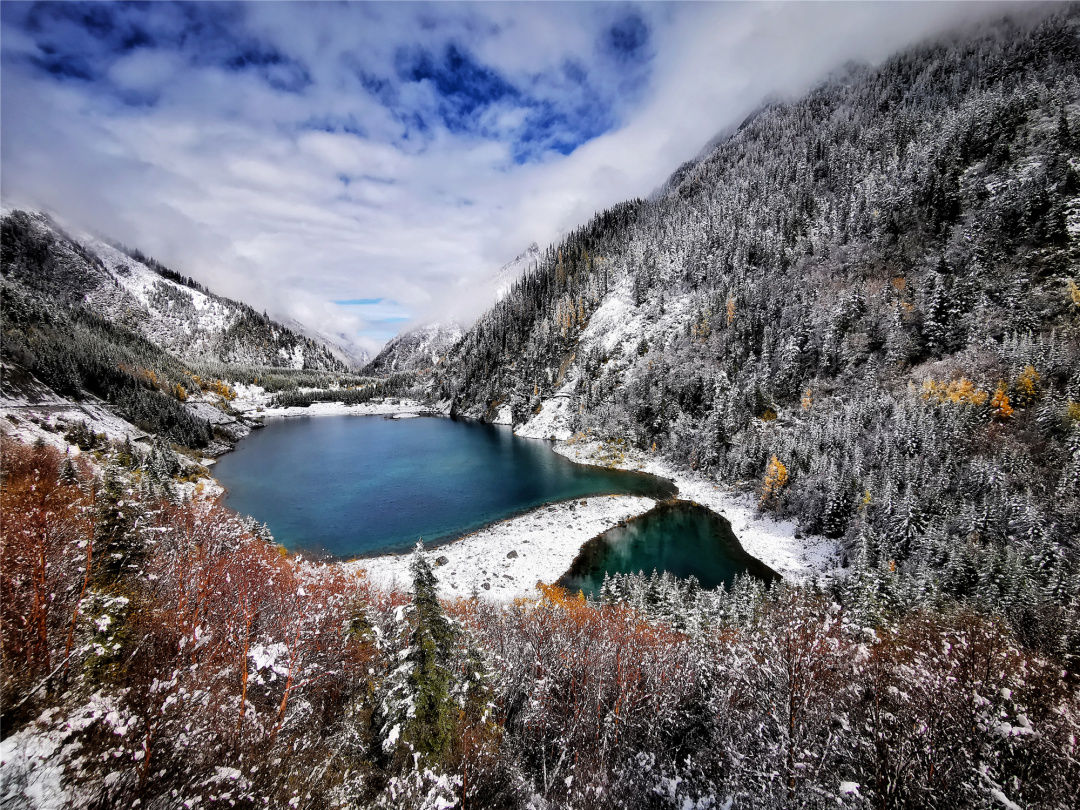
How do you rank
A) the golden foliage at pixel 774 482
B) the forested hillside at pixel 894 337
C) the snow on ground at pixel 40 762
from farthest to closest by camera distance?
the golden foliage at pixel 774 482
the forested hillside at pixel 894 337
the snow on ground at pixel 40 762

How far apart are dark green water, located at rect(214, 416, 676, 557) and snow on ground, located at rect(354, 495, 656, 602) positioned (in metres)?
4.58

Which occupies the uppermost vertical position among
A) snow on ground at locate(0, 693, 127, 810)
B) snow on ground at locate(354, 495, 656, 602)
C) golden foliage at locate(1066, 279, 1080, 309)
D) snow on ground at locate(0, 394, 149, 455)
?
golden foliage at locate(1066, 279, 1080, 309)

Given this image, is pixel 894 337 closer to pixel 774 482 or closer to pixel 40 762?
pixel 774 482

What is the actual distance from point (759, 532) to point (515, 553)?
106ft

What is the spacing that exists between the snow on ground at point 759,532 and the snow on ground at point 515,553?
11.8m

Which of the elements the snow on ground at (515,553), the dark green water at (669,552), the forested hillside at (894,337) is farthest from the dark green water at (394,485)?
the forested hillside at (894,337)

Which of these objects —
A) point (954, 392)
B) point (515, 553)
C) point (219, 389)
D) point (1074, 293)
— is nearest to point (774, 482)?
point (954, 392)

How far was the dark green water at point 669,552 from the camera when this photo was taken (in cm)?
4309

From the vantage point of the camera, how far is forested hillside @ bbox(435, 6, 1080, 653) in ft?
130

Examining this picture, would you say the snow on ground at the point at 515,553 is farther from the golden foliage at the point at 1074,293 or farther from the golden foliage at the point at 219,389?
the golden foliage at the point at 219,389

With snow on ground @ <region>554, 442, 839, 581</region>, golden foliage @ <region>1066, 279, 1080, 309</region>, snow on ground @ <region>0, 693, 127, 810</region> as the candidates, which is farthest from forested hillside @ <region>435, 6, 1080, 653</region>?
snow on ground @ <region>0, 693, 127, 810</region>

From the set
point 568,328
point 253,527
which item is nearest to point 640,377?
point 568,328

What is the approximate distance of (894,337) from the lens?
66.5 meters

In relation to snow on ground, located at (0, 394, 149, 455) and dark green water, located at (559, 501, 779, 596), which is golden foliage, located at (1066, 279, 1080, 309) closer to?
dark green water, located at (559, 501, 779, 596)
